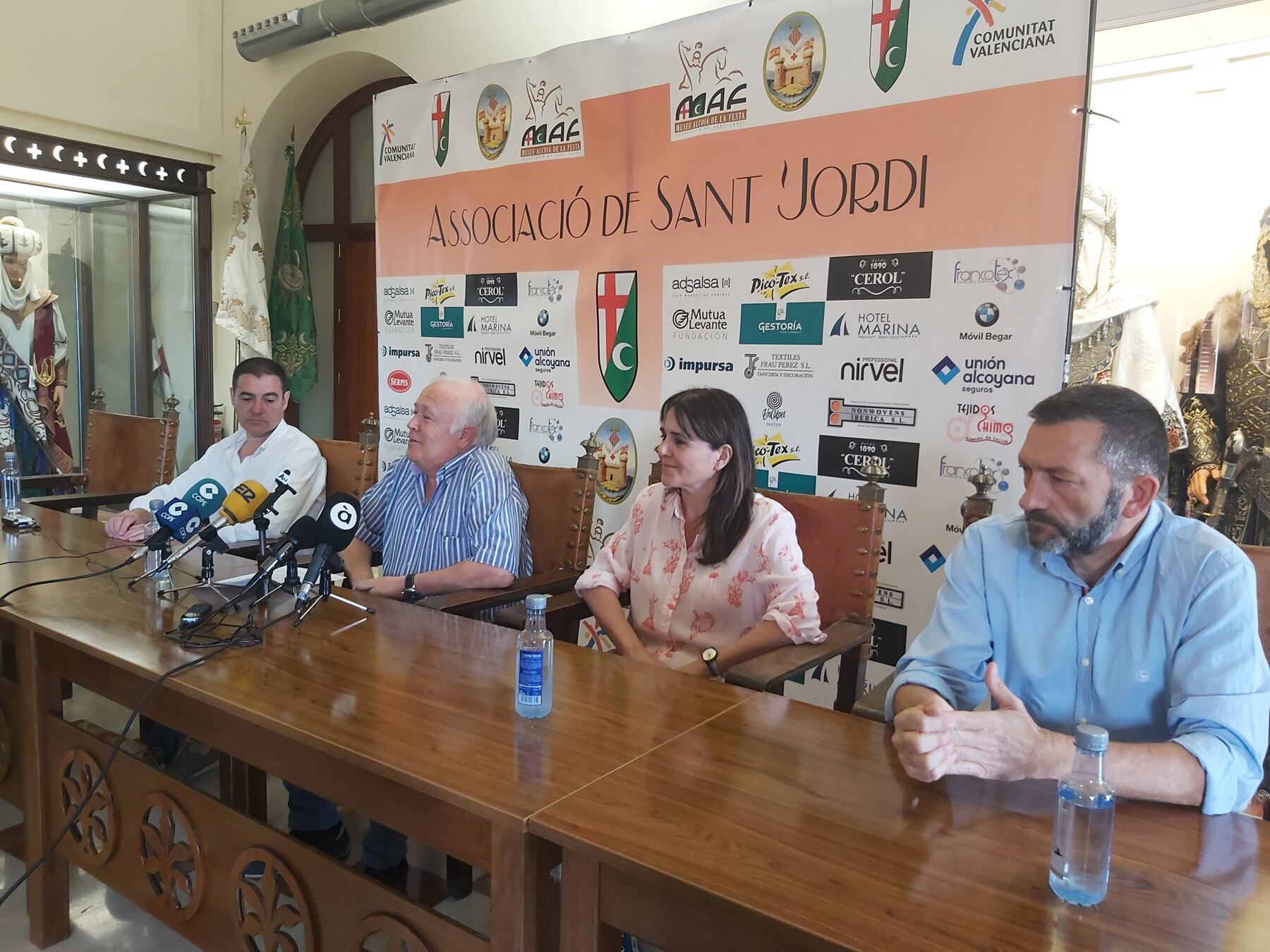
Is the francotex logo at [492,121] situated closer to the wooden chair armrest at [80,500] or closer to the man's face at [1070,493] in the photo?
the wooden chair armrest at [80,500]

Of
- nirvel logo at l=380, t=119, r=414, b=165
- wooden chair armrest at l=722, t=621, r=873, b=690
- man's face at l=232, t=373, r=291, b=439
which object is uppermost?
nirvel logo at l=380, t=119, r=414, b=165

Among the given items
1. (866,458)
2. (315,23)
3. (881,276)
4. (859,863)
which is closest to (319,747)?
(859,863)

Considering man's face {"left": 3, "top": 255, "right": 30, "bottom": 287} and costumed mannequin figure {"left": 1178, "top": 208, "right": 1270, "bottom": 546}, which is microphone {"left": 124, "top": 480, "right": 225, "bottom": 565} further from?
man's face {"left": 3, "top": 255, "right": 30, "bottom": 287}

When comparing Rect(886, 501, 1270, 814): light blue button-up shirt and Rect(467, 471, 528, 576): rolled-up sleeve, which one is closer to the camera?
Rect(886, 501, 1270, 814): light blue button-up shirt

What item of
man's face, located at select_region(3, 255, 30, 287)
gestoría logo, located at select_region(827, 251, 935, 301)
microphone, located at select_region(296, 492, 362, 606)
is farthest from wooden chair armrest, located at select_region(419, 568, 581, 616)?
man's face, located at select_region(3, 255, 30, 287)

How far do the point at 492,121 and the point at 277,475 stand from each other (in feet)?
5.32

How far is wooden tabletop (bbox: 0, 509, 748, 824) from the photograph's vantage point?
3.81 ft

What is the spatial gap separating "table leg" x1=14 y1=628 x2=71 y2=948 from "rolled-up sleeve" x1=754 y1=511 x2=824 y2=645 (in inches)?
59.7

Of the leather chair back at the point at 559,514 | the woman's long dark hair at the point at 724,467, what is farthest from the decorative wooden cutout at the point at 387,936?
the leather chair back at the point at 559,514

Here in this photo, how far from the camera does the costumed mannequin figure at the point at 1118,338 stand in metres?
2.71

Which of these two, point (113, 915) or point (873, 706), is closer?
point (873, 706)

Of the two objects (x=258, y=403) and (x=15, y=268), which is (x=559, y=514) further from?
(x=15, y=268)

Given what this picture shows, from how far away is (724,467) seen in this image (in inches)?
80.4

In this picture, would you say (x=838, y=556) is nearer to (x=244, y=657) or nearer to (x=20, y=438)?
(x=244, y=657)
